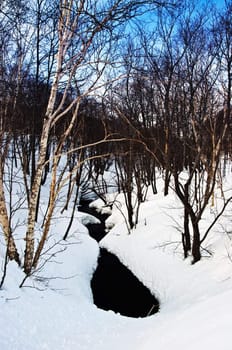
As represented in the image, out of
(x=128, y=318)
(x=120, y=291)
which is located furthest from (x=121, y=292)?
(x=128, y=318)

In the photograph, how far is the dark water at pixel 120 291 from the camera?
8.92 m

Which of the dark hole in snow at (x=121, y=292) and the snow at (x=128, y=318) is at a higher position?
the snow at (x=128, y=318)

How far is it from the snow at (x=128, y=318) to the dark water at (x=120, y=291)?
287mm

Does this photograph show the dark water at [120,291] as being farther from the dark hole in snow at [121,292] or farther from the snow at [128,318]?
the snow at [128,318]

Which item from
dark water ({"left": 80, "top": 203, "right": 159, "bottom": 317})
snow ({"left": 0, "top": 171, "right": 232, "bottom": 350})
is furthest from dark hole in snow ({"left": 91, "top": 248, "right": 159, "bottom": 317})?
snow ({"left": 0, "top": 171, "right": 232, "bottom": 350})

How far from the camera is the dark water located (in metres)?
8.92

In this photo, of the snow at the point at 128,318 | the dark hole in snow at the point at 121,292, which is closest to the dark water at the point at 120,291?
the dark hole in snow at the point at 121,292

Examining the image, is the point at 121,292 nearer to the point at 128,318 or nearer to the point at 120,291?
the point at 120,291

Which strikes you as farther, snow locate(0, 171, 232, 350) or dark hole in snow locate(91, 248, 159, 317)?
dark hole in snow locate(91, 248, 159, 317)

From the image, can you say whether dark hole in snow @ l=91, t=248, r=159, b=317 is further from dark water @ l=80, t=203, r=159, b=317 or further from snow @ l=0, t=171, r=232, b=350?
snow @ l=0, t=171, r=232, b=350

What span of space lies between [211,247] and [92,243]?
5.93 m

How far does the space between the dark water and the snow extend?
0.94 ft

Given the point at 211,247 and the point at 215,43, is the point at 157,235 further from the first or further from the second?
the point at 215,43

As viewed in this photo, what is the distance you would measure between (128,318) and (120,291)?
9.59 ft
